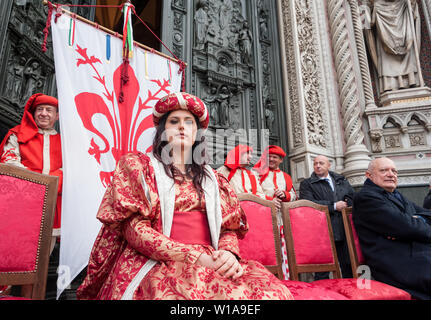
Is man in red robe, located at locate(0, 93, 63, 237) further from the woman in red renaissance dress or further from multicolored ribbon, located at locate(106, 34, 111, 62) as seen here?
the woman in red renaissance dress

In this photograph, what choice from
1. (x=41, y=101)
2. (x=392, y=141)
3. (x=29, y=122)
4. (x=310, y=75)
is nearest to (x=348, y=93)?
(x=310, y=75)

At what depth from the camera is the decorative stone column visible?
164 inches

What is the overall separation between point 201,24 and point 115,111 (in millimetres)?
2600

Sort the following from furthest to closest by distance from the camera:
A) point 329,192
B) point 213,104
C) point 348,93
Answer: point 348,93
point 213,104
point 329,192

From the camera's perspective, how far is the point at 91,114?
6.86 feet

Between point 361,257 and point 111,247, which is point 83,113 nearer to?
point 111,247

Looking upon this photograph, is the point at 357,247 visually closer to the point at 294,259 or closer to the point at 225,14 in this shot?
the point at 294,259

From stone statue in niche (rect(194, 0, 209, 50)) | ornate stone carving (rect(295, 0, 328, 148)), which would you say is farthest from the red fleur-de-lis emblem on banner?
ornate stone carving (rect(295, 0, 328, 148))

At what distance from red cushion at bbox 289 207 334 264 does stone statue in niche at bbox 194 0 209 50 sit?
2.99m

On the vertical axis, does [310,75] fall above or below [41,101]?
above

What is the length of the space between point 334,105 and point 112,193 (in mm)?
4476

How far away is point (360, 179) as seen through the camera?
13.1 ft

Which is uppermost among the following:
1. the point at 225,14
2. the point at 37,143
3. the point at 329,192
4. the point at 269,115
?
the point at 225,14
